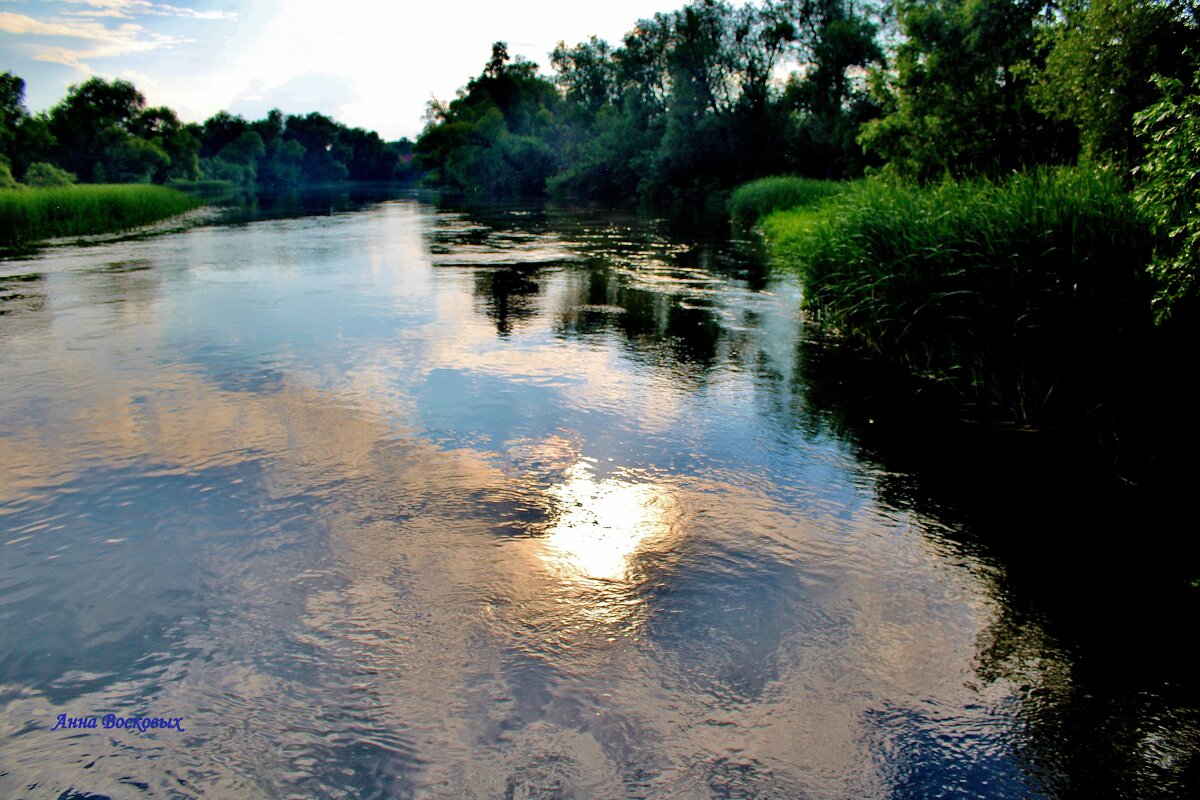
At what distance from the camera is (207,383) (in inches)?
352

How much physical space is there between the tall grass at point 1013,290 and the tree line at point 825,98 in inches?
45.0

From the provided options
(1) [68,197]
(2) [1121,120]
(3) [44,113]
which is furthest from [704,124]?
(3) [44,113]

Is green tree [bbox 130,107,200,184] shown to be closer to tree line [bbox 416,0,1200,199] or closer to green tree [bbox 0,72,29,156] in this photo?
green tree [bbox 0,72,29,156]

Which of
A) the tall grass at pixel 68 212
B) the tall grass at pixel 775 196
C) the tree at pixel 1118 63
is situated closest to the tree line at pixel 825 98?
the tree at pixel 1118 63

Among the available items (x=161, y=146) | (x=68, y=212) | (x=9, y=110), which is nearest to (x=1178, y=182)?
(x=68, y=212)

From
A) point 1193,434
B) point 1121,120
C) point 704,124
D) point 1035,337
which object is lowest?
point 1193,434

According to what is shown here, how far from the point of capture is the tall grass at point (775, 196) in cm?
2594

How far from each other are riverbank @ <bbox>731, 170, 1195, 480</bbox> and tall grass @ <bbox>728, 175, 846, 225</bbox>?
48.4ft

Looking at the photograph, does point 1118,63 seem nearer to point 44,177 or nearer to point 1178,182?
point 1178,182

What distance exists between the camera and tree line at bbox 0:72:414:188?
53.4m

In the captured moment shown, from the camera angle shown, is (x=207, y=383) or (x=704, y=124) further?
(x=704, y=124)

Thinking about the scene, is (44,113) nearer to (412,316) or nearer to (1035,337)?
(412,316)

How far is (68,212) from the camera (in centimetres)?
2666

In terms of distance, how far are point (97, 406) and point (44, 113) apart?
3299 inches
